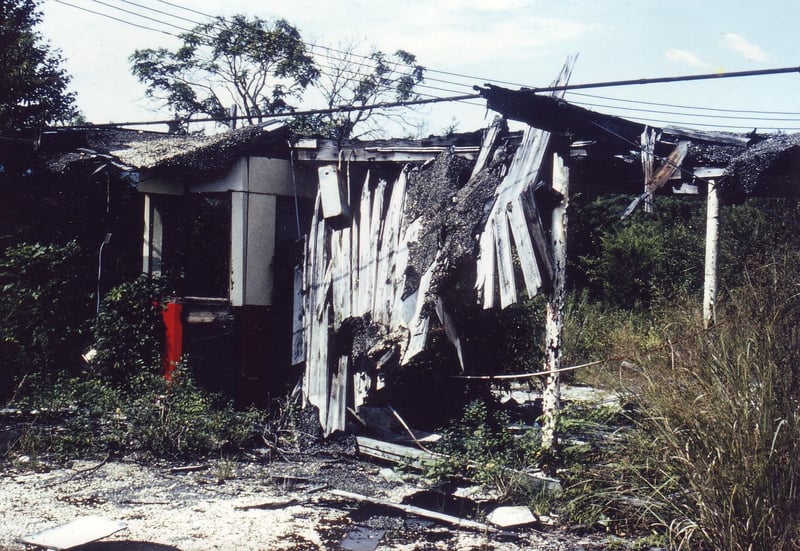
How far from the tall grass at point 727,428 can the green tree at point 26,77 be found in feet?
50.0

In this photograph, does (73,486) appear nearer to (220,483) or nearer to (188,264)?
(220,483)

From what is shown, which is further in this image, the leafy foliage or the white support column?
the leafy foliage

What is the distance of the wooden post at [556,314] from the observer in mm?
6270

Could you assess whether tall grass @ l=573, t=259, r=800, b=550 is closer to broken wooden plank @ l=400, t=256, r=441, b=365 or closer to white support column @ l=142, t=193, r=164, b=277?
broken wooden plank @ l=400, t=256, r=441, b=365

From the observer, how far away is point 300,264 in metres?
8.88

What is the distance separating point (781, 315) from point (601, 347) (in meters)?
9.27

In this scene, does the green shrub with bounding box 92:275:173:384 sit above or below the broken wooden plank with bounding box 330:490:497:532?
above

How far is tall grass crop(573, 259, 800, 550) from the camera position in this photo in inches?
167

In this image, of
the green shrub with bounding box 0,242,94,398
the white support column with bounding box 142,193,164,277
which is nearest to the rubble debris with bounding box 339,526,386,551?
the green shrub with bounding box 0,242,94,398

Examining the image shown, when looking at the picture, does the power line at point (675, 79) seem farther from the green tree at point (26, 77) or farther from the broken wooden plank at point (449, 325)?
the green tree at point (26, 77)

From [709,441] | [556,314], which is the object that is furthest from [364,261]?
[709,441]

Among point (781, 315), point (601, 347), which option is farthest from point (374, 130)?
point (781, 315)

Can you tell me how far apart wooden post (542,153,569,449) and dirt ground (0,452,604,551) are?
3.42 ft

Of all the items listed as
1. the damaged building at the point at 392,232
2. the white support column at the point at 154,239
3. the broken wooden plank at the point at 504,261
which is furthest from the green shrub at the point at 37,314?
the broken wooden plank at the point at 504,261
